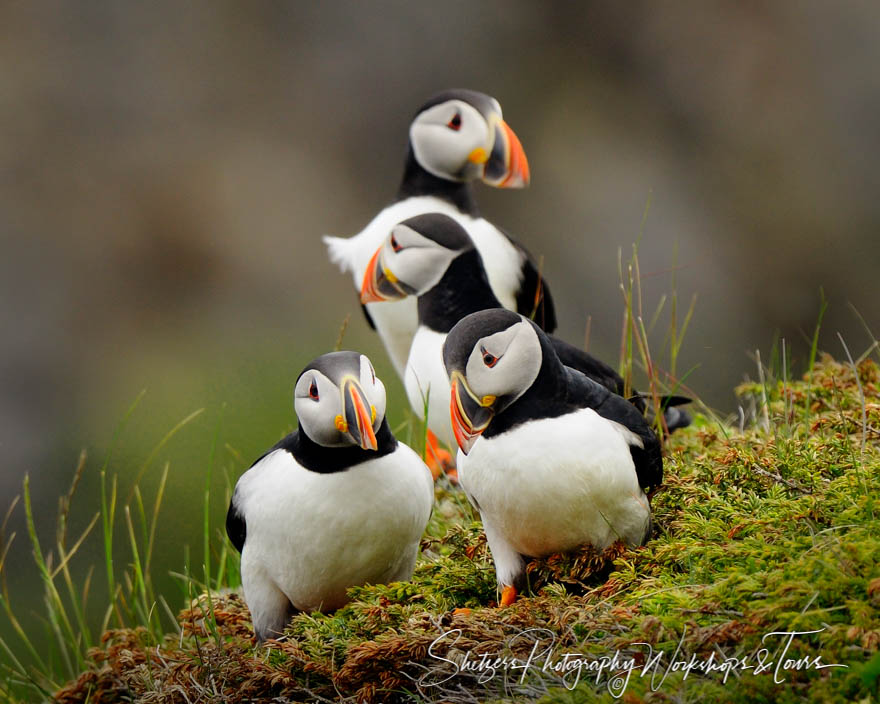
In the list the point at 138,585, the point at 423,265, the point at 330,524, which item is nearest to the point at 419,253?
the point at 423,265

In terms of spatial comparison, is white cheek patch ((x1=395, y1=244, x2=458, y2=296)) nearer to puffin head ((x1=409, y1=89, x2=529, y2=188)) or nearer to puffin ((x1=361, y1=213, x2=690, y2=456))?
puffin ((x1=361, y1=213, x2=690, y2=456))

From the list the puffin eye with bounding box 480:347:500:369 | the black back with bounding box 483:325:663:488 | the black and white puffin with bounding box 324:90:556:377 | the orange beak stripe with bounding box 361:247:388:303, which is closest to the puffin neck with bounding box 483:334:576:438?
the black back with bounding box 483:325:663:488

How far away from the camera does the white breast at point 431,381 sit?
153 inches

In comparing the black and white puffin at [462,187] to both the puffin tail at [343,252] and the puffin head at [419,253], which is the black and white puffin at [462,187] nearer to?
the puffin tail at [343,252]

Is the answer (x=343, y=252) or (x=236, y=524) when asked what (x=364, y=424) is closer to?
(x=236, y=524)

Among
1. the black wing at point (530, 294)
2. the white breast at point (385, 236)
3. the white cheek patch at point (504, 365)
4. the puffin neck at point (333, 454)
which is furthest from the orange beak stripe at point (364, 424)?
the black wing at point (530, 294)

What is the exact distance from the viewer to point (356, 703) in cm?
254

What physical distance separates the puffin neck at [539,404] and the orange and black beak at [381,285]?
4.33 ft

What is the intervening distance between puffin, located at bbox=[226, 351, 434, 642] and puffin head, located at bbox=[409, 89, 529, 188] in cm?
200

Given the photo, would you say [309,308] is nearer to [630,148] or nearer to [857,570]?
[630,148]

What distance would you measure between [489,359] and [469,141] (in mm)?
2220

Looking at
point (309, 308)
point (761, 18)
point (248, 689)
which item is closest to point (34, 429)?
point (309, 308)

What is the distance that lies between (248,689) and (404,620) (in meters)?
0.43

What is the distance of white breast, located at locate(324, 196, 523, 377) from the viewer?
4.89m
